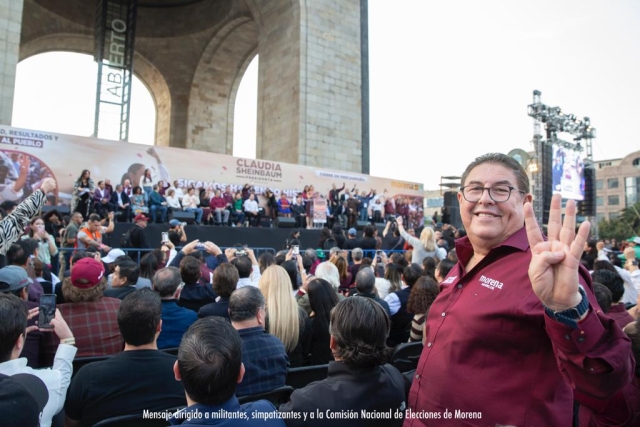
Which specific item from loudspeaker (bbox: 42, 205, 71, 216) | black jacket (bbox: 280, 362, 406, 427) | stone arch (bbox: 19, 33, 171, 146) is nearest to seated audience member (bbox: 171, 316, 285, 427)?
black jacket (bbox: 280, 362, 406, 427)

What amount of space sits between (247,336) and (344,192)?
49.3ft

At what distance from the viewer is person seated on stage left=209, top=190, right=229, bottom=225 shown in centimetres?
1379

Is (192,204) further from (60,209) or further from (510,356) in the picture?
(510,356)

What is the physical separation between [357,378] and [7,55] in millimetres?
13879

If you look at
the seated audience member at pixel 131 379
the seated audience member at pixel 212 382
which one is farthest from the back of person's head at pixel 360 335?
the seated audience member at pixel 131 379

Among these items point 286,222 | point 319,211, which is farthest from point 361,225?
point 286,222

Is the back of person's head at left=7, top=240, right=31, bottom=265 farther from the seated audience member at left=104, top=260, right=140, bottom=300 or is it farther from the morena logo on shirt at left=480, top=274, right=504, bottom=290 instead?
the morena logo on shirt at left=480, top=274, right=504, bottom=290

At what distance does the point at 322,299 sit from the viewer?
348cm

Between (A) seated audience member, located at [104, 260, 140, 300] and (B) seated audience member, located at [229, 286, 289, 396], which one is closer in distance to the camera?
(B) seated audience member, located at [229, 286, 289, 396]

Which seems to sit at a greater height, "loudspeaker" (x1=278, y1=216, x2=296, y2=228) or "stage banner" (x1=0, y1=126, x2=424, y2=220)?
"stage banner" (x1=0, y1=126, x2=424, y2=220)

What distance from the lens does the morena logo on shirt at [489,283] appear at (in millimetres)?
1432

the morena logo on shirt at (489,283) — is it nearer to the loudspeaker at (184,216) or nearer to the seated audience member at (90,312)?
the seated audience member at (90,312)

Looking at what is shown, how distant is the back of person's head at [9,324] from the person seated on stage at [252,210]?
493 inches

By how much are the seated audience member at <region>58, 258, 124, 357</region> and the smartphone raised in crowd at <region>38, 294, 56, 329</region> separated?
0.62 metres
